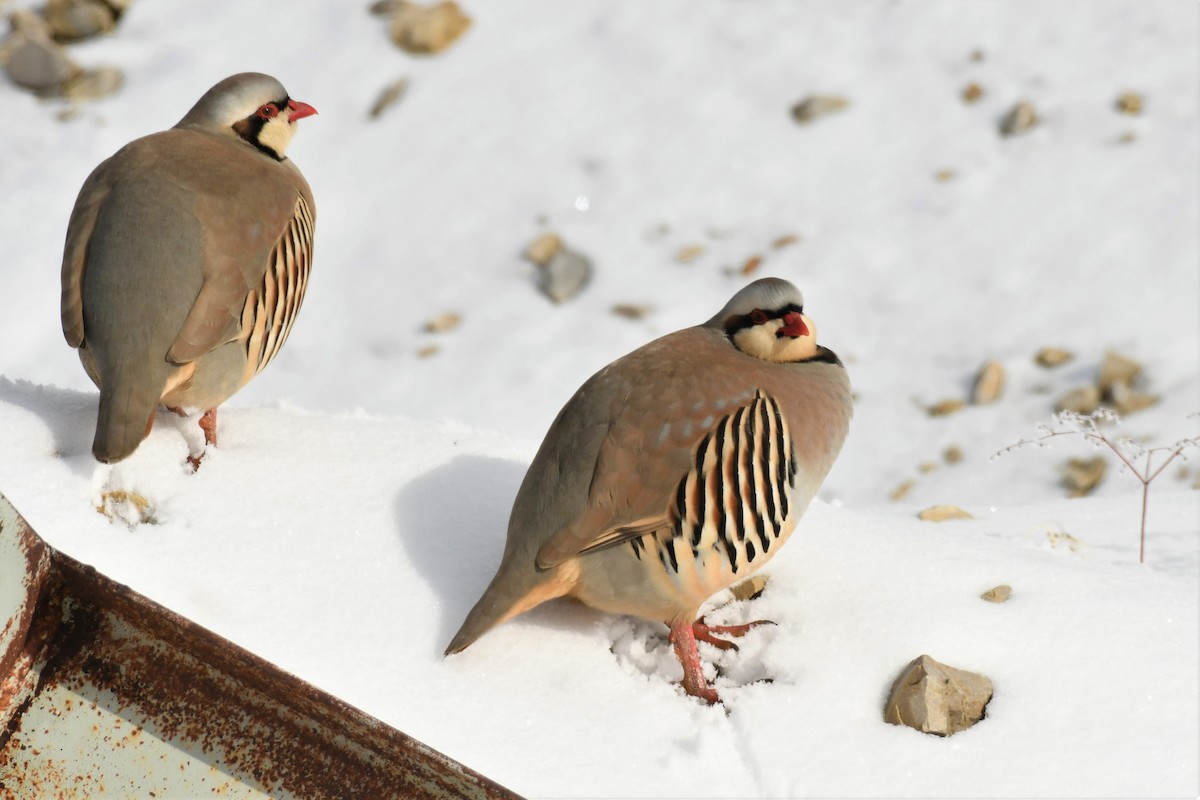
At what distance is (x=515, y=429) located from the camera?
527 cm

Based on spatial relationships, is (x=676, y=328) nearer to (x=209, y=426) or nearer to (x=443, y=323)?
(x=443, y=323)

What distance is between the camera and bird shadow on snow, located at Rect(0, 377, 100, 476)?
2.96m

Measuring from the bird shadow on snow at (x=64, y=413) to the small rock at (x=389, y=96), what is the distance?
3569mm

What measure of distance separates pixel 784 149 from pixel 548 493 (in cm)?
405

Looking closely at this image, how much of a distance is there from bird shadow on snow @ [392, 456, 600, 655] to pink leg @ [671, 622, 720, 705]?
10.0 inches

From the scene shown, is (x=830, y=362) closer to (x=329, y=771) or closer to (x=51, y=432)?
(x=329, y=771)

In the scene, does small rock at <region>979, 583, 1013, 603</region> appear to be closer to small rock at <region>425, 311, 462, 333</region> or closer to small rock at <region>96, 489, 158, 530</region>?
small rock at <region>96, 489, 158, 530</region>

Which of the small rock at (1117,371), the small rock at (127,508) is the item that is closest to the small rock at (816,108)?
the small rock at (1117,371)

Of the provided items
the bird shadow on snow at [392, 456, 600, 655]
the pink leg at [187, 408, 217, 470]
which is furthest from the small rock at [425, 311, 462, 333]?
the pink leg at [187, 408, 217, 470]

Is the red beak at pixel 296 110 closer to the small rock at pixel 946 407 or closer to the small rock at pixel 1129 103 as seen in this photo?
the small rock at pixel 946 407

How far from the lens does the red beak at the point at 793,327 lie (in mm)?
2930

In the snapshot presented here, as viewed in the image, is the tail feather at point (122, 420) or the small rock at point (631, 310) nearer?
the tail feather at point (122, 420)

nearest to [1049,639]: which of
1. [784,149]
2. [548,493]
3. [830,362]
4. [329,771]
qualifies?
[830,362]

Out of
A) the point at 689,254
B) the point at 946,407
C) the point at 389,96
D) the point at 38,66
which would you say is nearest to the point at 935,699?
the point at 946,407
